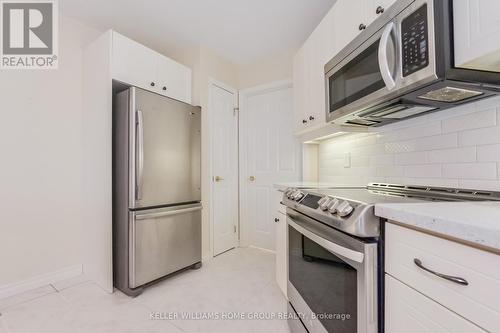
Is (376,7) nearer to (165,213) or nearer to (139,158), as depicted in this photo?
(139,158)

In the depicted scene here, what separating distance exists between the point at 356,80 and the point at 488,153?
2.25 ft

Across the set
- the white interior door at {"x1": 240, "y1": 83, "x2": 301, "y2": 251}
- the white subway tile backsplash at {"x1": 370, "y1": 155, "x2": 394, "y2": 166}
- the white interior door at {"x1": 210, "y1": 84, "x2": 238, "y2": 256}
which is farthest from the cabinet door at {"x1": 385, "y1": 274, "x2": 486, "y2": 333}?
the white interior door at {"x1": 210, "y1": 84, "x2": 238, "y2": 256}

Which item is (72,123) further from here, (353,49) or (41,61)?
(353,49)

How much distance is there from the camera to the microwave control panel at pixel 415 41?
95cm

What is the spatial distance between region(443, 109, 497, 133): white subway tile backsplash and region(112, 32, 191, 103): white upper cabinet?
2.39 m

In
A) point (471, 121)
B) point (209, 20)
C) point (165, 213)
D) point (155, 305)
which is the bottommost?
point (155, 305)

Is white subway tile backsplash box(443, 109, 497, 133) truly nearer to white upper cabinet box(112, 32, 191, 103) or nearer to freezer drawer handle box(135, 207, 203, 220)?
freezer drawer handle box(135, 207, 203, 220)

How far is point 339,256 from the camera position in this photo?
3.43 feet

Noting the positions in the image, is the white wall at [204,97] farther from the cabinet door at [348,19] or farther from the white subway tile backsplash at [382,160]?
the white subway tile backsplash at [382,160]

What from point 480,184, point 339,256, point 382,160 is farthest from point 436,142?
point 339,256

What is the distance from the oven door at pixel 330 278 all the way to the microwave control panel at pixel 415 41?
0.73 metres

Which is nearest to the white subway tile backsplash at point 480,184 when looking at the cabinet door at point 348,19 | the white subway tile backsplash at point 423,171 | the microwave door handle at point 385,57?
the white subway tile backsplash at point 423,171

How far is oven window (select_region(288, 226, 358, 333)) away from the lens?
999 millimetres

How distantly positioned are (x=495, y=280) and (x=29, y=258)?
298cm
